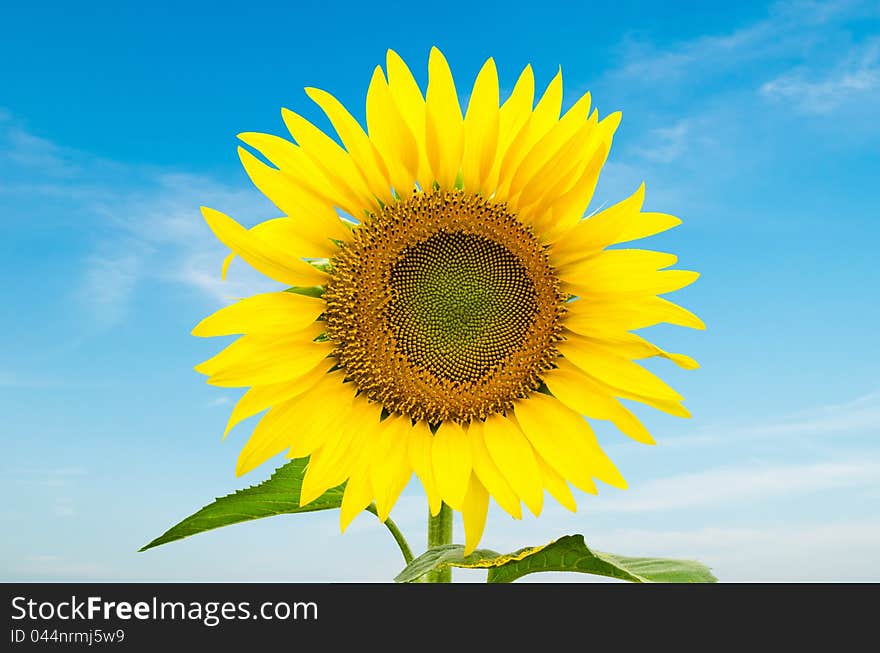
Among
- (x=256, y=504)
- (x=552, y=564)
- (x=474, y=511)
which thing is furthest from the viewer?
(x=256, y=504)

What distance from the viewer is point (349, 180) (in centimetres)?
352

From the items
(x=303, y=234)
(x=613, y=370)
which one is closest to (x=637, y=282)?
(x=613, y=370)

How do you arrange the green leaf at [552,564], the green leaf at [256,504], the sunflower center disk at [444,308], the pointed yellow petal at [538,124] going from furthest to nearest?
the green leaf at [256,504] → the sunflower center disk at [444,308] → the pointed yellow petal at [538,124] → the green leaf at [552,564]

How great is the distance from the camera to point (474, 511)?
11.6 ft

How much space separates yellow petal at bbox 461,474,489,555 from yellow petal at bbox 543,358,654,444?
467mm

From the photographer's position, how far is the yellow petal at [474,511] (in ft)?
11.5

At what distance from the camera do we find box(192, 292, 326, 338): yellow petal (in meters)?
3.37

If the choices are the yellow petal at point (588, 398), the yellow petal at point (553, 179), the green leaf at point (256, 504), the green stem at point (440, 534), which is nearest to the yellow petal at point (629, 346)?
the yellow petal at point (588, 398)

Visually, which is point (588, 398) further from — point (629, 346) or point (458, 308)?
point (458, 308)

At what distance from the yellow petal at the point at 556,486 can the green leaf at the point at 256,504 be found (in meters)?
0.91

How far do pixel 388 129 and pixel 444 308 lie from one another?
73cm

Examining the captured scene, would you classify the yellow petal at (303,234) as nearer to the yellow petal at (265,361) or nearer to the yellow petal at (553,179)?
the yellow petal at (265,361)

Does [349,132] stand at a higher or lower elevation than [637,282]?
higher
